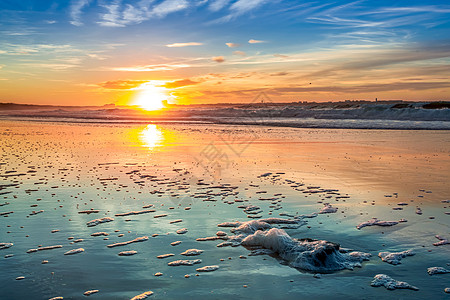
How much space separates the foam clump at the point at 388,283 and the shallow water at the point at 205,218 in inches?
3.8

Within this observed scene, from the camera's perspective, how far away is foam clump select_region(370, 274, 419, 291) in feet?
17.9

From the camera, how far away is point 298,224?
8.35 meters

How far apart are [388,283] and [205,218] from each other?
14.4ft

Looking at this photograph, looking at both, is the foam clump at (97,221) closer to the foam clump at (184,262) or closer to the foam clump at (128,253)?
the foam clump at (128,253)

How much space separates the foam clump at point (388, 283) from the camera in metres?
5.46

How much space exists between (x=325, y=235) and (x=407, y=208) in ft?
10.6

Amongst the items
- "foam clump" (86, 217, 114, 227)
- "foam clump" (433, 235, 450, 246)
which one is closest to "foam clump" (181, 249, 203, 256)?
"foam clump" (86, 217, 114, 227)

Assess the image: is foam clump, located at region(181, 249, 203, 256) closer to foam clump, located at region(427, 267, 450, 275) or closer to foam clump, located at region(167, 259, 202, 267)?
foam clump, located at region(167, 259, 202, 267)

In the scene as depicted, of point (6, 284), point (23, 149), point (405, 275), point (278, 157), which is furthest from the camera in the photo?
point (23, 149)

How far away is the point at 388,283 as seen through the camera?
219 inches

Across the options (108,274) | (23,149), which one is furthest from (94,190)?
(23,149)

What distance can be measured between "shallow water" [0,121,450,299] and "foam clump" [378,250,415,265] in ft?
0.37

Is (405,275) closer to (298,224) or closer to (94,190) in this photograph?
(298,224)

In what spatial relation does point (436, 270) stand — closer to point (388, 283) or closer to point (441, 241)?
point (388, 283)
